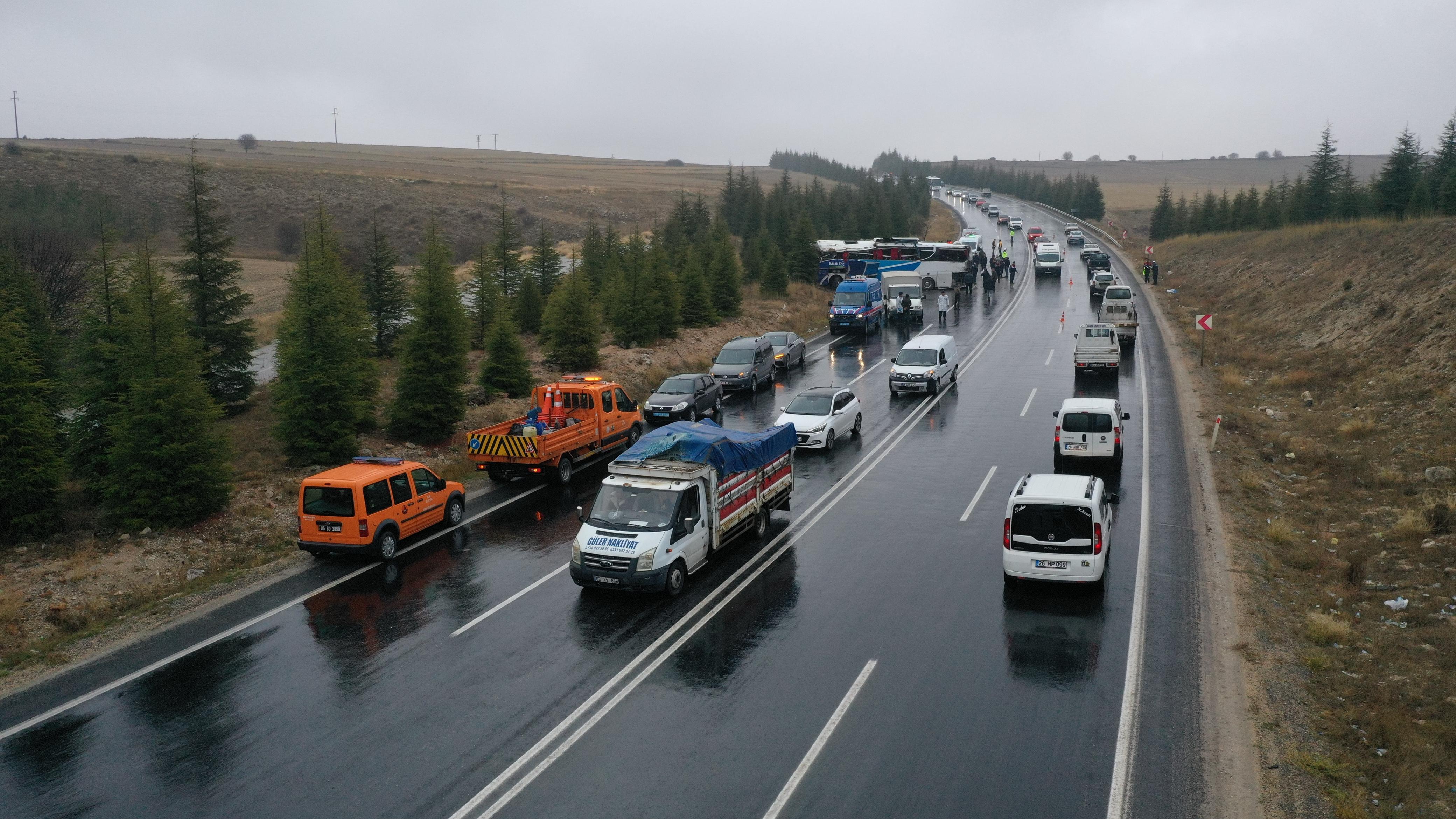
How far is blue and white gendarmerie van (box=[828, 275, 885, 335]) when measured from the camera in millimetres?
50031

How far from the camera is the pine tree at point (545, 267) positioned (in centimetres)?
5147

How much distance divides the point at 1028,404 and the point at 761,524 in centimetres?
1606

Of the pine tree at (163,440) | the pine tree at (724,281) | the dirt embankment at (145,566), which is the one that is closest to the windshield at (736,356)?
the dirt embankment at (145,566)

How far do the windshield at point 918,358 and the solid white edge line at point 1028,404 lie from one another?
3573 mm

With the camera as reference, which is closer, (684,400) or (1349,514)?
(1349,514)

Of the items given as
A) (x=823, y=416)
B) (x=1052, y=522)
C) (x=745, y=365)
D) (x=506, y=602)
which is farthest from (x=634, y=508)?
(x=745, y=365)

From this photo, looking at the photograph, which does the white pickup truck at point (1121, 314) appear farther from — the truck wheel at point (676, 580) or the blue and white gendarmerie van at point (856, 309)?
the truck wheel at point (676, 580)

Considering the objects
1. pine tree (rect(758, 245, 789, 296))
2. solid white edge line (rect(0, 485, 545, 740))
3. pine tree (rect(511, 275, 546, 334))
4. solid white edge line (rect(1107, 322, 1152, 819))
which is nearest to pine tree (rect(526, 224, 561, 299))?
pine tree (rect(511, 275, 546, 334))

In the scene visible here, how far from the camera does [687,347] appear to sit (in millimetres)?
44344

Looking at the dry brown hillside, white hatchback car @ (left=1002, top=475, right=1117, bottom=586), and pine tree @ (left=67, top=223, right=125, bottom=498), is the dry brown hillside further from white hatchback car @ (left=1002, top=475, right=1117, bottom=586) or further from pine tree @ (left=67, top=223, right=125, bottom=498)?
white hatchback car @ (left=1002, top=475, right=1117, bottom=586)

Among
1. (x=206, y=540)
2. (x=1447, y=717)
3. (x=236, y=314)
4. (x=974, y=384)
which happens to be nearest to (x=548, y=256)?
(x=236, y=314)

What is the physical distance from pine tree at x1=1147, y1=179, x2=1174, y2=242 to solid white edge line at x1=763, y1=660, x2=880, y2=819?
103133mm

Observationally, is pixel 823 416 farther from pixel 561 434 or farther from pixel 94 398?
pixel 94 398

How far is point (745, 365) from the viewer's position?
34.8m
